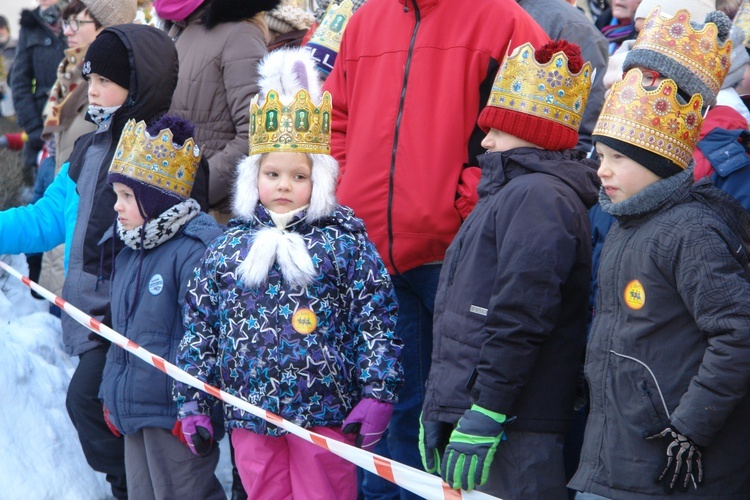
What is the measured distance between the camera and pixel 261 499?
4.21 meters

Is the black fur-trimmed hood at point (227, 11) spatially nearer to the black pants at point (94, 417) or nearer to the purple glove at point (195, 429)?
the black pants at point (94, 417)

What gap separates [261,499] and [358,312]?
848mm

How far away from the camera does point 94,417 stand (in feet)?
17.0

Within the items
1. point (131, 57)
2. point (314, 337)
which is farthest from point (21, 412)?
point (314, 337)

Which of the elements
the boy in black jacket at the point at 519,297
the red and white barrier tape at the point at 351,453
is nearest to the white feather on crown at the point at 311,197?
the red and white barrier tape at the point at 351,453

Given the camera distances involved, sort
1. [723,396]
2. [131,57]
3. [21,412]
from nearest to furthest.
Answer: [723,396] → [131,57] → [21,412]

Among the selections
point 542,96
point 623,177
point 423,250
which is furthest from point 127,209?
point 623,177

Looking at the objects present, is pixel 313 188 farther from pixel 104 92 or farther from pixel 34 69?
pixel 34 69

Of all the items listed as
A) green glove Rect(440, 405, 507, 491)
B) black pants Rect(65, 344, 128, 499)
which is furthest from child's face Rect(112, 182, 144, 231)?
green glove Rect(440, 405, 507, 491)

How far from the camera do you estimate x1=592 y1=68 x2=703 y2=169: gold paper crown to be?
11.2 ft

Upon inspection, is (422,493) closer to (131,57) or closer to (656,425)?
(656,425)

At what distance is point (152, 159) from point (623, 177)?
2.34 metres

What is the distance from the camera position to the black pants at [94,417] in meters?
5.18

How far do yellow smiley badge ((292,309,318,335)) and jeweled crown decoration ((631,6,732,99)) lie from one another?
1.59 meters
